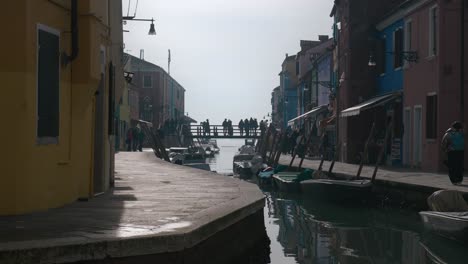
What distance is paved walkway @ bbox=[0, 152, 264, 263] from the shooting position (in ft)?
22.6

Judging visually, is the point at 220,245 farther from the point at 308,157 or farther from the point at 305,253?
the point at 308,157

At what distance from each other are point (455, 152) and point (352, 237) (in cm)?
433

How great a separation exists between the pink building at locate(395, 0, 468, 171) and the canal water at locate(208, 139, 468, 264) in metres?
4.94

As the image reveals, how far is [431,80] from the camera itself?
24.9 m

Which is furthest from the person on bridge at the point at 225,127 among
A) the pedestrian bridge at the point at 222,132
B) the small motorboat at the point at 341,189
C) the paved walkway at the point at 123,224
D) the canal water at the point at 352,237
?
the paved walkway at the point at 123,224

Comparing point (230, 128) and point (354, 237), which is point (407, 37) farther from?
point (230, 128)

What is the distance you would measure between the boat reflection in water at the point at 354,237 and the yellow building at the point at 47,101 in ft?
15.1

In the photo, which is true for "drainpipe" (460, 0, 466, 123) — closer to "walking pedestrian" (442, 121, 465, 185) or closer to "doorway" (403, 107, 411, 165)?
"doorway" (403, 107, 411, 165)

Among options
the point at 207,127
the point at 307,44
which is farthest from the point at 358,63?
the point at 207,127

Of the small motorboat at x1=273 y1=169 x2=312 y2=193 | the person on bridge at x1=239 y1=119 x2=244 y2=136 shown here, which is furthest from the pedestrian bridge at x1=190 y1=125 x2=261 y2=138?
the small motorboat at x1=273 y1=169 x2=312 y2=193

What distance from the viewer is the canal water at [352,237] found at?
1333cm

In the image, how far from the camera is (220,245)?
9.60 metres

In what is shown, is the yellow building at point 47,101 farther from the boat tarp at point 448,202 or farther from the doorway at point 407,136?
the doorway at point 407,136

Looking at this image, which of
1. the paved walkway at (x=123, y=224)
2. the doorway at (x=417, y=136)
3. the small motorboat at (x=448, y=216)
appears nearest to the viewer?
the paved walkway at (x=123, y=224)
